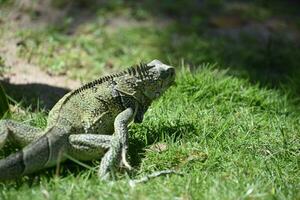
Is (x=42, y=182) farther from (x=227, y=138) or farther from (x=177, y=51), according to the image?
(x=177, y=51)

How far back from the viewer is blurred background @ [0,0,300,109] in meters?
7.06

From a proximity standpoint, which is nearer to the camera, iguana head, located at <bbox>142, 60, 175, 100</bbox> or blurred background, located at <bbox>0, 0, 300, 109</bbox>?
iguana head, located at <bbox>142, 60, 175, 100</bbox>

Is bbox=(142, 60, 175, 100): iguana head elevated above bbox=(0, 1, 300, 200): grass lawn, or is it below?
above

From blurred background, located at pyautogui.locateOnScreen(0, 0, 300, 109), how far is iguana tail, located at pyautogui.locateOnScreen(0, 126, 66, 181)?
1988 mm

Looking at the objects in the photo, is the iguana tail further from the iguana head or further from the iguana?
the iguana head

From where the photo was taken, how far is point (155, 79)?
4.99 meters

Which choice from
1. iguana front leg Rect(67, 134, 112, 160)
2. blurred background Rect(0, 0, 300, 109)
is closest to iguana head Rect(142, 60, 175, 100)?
iguana front leg Rect(67, 134, 112, 160)

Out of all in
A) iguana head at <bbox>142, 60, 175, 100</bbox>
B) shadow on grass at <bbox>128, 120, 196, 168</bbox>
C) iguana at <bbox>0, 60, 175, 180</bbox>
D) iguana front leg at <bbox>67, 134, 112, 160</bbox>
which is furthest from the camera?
iguana head at <bbox>142, 60, 175, 100</bbox>

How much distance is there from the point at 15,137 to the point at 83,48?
347 centimetres

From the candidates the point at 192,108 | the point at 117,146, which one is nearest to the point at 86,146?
the point at 117,146

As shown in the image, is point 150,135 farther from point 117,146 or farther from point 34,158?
point 34,158

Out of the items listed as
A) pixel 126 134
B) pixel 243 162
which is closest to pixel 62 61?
pixel 126 134

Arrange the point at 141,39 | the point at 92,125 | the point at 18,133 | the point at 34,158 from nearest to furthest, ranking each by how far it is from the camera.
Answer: the point at 34,158, the point at 18,133, the point at 92,125, the point at 141,39

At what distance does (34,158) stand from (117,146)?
0.63m
